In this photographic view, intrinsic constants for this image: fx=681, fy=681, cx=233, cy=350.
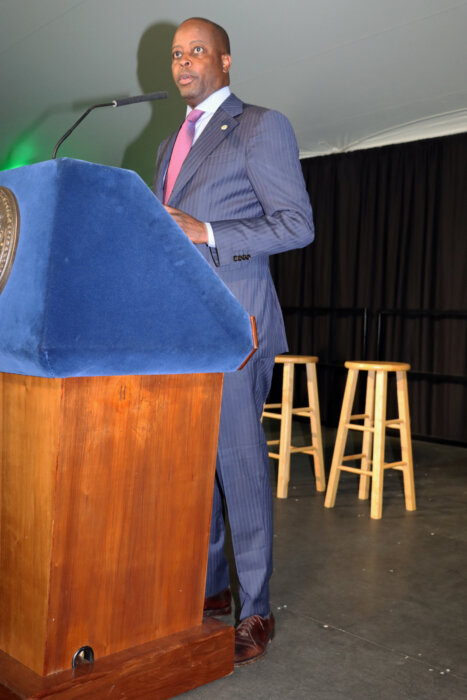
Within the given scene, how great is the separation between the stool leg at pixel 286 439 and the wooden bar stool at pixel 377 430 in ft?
0.76

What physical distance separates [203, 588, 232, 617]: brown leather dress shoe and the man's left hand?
87cm

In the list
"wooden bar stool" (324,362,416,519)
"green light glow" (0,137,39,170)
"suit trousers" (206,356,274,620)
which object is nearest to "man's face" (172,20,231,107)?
Answer: "suit trousers" (206,356,274,620)

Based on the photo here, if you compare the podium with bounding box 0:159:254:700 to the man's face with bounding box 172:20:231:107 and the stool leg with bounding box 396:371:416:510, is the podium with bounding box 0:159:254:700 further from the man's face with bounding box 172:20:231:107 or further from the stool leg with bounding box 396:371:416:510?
the stool leg with bounding box 396:371:416:510

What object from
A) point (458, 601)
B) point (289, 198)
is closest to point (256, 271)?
point (289, 198)

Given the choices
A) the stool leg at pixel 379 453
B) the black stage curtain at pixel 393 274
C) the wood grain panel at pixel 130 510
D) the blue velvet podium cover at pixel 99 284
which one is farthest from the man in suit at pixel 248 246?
the black stage curtain at pixel 393 274

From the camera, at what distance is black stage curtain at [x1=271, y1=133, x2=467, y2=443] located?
477 cm

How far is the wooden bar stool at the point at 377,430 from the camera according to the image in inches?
109

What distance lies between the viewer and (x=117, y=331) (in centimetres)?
94

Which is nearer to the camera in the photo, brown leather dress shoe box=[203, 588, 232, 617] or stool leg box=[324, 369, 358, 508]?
brown leather dress shoe box=[203, 588, 232, 617]

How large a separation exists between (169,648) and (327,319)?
15.1 ft

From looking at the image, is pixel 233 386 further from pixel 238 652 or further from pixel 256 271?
pixel 238 652

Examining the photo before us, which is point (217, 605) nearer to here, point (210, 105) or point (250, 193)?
point (250, 193)

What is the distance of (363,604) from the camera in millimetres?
1787

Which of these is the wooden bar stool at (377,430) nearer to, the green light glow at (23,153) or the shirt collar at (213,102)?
the shirt collar at (213,102)
